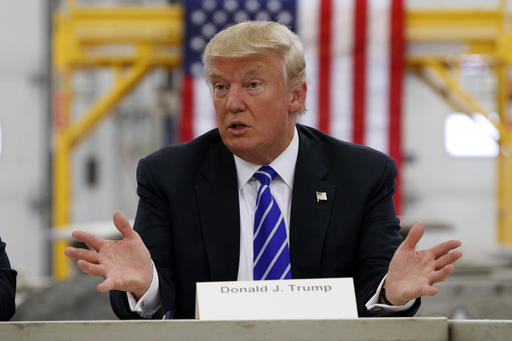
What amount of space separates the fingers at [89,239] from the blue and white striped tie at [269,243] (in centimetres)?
48

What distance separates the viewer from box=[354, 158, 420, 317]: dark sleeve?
74.7 inches

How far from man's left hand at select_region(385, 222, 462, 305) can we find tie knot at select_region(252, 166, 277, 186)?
48 cm

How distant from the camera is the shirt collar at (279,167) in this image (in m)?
2.03

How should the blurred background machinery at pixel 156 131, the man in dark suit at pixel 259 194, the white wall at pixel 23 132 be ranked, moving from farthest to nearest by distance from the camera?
1. the white wall at pixel 23 132
2. the blurred background machinery at pixel 156 131
3. the man in dark suit at pixel 259 194

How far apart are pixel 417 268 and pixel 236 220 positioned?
0.56 metres

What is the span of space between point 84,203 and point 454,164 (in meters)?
4.87

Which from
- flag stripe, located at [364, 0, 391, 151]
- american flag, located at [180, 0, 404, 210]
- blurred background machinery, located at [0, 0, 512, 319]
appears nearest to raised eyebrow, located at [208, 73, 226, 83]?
blurred background machinery, located at [0, 0, 512, 319]

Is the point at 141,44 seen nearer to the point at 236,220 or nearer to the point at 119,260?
the point at 236,220

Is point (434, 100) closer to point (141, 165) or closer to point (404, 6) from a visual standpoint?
point (404, 6)

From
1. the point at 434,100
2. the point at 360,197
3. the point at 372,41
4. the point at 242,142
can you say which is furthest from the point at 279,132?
the point at 434,100

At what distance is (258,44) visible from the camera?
74.1 inches

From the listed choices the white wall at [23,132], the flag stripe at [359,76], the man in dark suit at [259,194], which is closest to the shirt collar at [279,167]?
the man in dark suit at [259,194]

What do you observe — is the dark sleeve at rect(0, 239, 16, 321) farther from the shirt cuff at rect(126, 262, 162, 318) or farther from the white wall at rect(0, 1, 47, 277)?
the white wall at rect(0, 1, 47, 277)

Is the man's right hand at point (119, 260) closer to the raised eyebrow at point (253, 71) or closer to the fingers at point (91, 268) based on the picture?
the fingers at point (91, 268)
